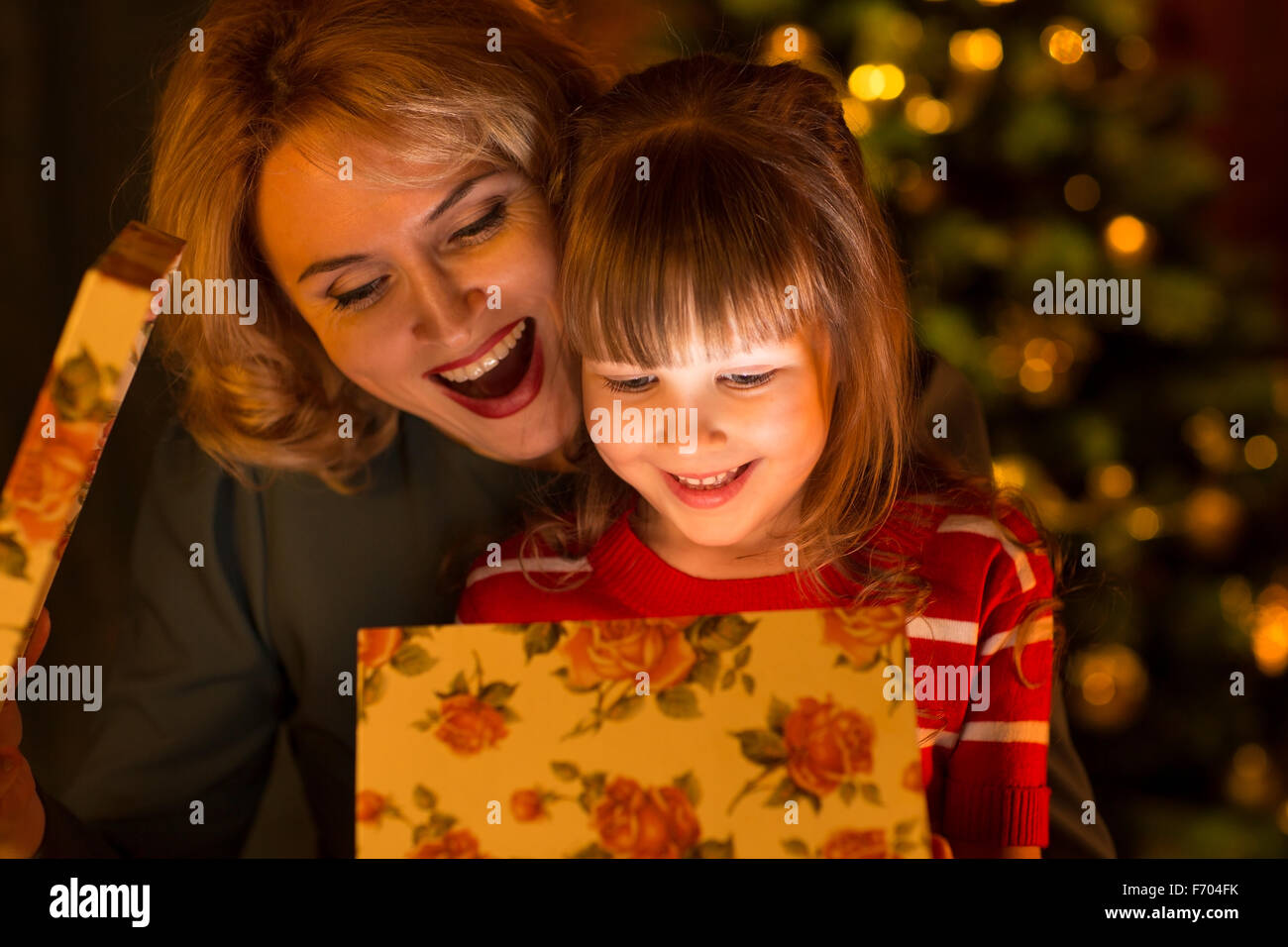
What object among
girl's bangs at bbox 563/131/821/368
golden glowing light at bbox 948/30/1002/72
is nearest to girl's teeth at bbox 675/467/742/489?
girl's bangs at bbox 563/131/821/368

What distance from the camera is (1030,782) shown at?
93 cm

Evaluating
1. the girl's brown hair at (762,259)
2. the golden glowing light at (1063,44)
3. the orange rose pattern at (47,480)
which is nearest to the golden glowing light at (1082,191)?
the golden glowing light at (1063,44)

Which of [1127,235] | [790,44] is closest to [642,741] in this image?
[790,44]

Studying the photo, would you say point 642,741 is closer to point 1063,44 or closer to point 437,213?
point 437,213

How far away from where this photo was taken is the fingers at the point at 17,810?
0.94 metres

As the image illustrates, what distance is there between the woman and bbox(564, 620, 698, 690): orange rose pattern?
1.01 ft

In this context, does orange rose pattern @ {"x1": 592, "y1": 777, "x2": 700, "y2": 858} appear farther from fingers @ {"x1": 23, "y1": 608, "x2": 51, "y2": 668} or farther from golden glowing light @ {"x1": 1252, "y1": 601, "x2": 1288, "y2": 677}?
golden glowing light @ {"x1": 1252, "y1": 601, "x2": 1288, "y2": 677}

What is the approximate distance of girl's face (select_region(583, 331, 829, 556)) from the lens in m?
0.86

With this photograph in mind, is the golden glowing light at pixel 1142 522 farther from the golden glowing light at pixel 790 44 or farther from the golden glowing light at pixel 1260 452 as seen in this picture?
the golden glowing light at pixel 790 44

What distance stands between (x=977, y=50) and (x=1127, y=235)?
0.98 feet

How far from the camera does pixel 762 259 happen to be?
33.2 inches
